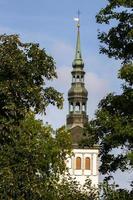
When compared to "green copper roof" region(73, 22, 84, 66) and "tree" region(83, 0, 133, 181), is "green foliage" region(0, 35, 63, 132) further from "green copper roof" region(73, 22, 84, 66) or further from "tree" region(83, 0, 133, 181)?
"green copper roof" region(73, 22, 84, 66)

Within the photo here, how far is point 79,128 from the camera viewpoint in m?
146

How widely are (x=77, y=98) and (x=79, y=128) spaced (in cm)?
626

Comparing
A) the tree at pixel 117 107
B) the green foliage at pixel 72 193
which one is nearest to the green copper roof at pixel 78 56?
the green foliage at pixel 72 193

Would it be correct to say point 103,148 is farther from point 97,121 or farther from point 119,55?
point 119,55

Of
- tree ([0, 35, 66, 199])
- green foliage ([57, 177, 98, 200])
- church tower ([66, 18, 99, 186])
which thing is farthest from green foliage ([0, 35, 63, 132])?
church tower ([66, 18, 99, 186])

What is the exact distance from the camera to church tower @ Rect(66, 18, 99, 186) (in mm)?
142250

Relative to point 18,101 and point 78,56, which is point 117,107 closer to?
point 18,101

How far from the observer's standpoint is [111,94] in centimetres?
2703

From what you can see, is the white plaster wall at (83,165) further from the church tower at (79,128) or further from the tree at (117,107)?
the tree at (117,107)

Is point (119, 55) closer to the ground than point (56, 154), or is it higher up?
closer to the ground

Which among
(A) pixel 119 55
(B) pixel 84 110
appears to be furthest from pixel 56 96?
(B) pixel 84 110

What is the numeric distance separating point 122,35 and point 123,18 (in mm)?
654

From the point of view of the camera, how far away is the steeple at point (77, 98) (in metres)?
144

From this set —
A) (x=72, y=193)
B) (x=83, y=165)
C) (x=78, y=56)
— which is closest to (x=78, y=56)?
(x=78, y=56)
